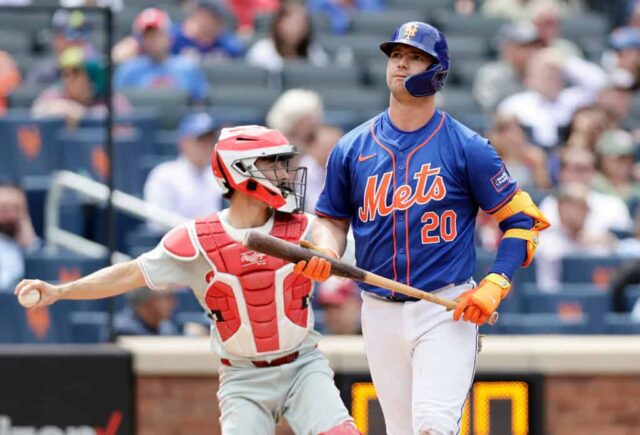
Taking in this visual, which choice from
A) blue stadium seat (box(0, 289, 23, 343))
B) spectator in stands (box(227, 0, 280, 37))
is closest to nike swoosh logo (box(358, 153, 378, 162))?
blue stadium seat (box(0, 289, 23, 343))

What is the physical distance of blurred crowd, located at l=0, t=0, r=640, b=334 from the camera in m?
9.55

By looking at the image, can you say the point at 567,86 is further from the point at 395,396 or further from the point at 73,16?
the point at 395,396

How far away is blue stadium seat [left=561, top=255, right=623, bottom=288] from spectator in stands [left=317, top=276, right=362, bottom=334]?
→ 175 cm

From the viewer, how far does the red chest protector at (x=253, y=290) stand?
593cm

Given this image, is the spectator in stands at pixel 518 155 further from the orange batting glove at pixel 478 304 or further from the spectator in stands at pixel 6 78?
the orange batting glove at pixel 478 304

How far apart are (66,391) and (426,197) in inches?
108

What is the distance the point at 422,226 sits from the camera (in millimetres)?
5691

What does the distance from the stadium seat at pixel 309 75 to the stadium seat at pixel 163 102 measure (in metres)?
0.98

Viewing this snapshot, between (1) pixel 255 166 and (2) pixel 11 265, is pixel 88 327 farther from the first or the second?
(1) pixel 255 166

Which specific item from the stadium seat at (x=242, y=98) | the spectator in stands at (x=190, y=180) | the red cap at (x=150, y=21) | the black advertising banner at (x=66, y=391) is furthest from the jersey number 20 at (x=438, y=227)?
the red cap at (x=150, y=21)

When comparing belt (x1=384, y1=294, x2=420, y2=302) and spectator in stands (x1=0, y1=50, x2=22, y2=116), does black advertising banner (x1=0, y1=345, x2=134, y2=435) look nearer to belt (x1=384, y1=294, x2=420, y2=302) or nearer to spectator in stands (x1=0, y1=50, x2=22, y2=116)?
belt (x1=384, y1=294, x2=420, y2=302)

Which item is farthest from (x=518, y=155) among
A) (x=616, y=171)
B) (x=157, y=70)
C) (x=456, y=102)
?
(x=157, y=70)

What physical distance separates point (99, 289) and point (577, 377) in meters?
2.92

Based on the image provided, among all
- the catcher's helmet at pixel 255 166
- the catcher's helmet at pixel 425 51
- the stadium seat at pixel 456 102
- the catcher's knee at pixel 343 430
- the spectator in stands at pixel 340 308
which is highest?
the catcher's helmet at pixel 425 51
